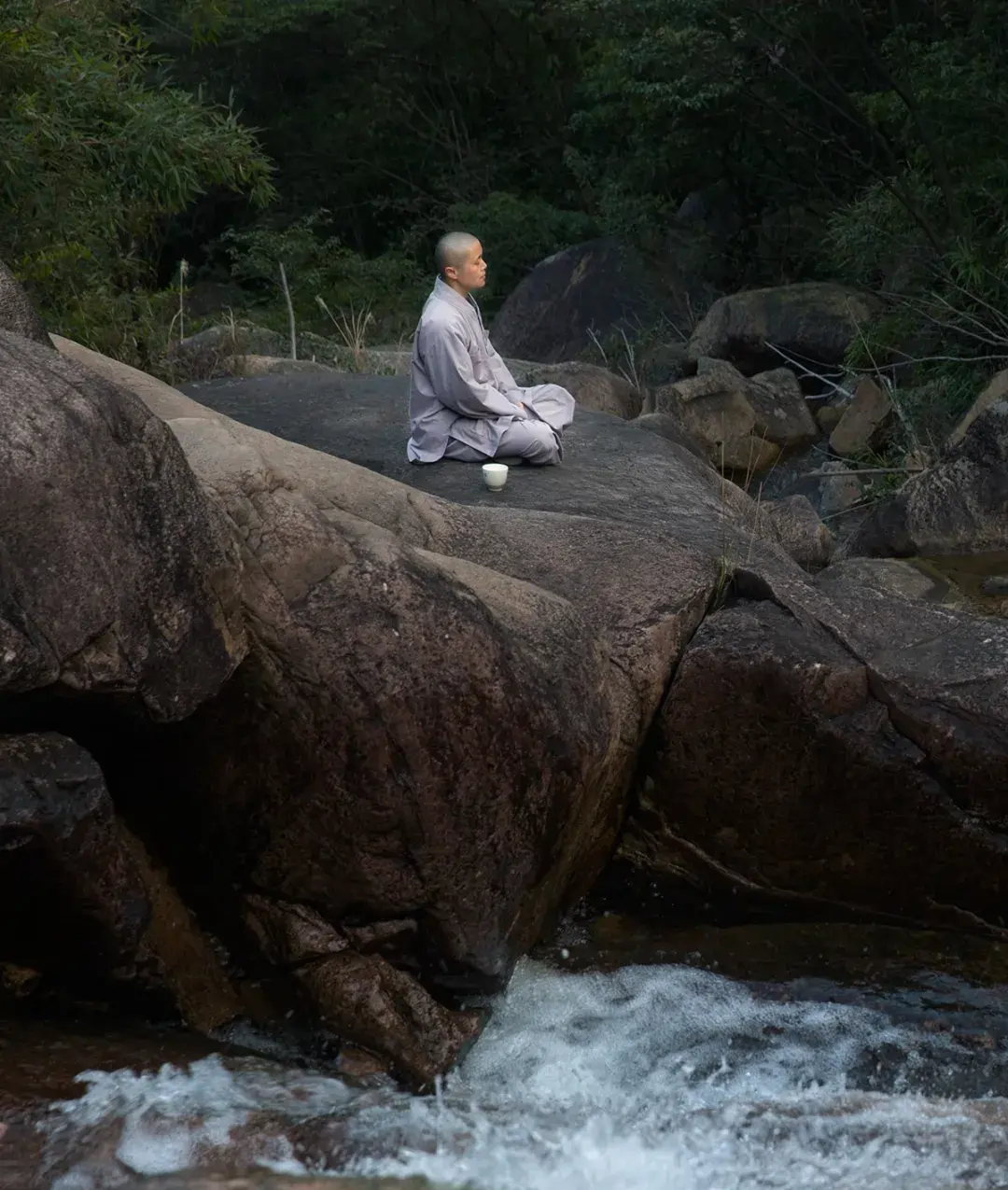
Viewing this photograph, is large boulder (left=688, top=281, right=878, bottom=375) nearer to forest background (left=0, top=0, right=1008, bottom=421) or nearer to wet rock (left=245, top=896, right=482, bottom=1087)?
forest background (left=0, top=0, right=1008, bottom=421)

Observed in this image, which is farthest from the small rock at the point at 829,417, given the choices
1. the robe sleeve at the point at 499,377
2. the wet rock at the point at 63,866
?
the wet rock at the point at 63,866

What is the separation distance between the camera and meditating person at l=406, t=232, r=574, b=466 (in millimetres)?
6852

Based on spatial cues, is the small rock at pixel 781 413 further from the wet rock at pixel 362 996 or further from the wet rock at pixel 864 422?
the wet rock at pixel 362 996

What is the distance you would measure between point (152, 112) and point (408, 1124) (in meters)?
6.48

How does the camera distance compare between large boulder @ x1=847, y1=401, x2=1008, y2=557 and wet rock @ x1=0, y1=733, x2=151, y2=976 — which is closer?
wet rock @ x1=0, y1=733, x2=151, y2=976

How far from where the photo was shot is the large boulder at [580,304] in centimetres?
1611

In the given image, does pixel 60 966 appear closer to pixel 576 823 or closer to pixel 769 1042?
pixel 576 823

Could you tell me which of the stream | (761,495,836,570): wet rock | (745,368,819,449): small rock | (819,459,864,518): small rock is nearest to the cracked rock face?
the stream

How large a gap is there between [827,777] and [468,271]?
298cm

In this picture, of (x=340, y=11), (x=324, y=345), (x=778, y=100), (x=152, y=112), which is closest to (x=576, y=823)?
(x=152, y=112)

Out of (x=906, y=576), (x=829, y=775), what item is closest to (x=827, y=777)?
(x=829, y=775)

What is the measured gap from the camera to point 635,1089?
4145 millimetres

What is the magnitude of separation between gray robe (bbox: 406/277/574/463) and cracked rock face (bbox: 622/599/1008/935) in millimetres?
2202

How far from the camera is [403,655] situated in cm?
421
